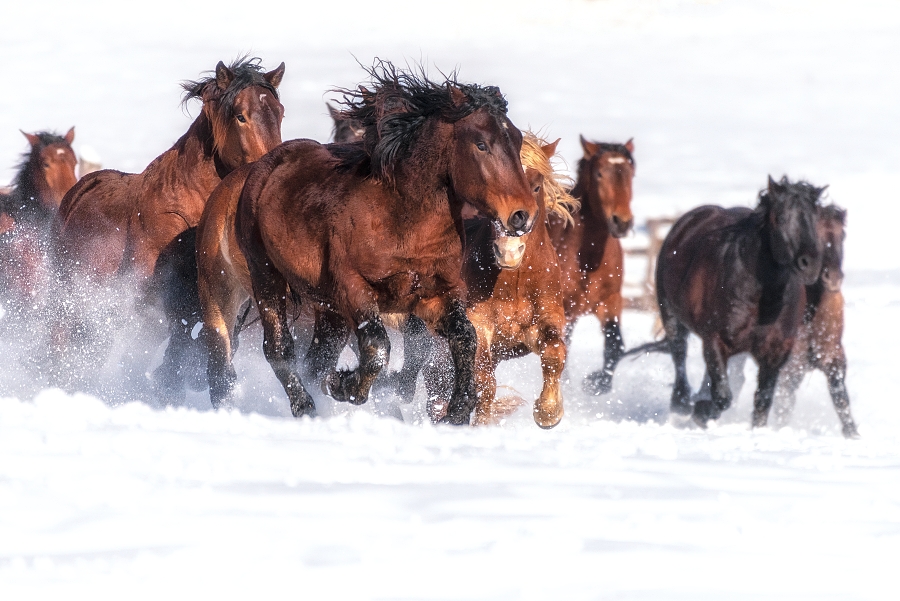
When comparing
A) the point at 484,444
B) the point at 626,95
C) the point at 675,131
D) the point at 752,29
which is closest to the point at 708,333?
the point at 484,444

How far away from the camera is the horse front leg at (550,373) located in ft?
A: 18.0

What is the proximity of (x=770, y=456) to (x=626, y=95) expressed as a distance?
41.6 m

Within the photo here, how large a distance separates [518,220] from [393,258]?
0.59m

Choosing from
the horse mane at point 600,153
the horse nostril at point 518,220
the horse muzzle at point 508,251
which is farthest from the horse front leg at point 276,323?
the horse mane at point 600,153

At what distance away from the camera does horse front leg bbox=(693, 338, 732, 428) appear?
7344 mm

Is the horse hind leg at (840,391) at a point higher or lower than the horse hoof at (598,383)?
higher

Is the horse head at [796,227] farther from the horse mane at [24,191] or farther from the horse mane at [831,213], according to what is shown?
the horse mane at [24,191]

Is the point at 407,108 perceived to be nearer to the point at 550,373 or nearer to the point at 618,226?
the point at 550,373

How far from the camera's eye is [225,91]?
251 inches

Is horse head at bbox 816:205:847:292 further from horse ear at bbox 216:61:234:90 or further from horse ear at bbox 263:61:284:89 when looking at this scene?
horse ear at bbox 216:61:234:90

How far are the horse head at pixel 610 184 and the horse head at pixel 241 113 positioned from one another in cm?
323

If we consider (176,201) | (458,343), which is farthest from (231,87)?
(458,343)

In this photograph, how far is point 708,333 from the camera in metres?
7.58

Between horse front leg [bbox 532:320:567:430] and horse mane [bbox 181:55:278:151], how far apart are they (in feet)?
6.60
